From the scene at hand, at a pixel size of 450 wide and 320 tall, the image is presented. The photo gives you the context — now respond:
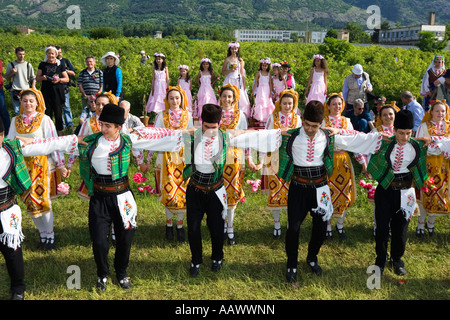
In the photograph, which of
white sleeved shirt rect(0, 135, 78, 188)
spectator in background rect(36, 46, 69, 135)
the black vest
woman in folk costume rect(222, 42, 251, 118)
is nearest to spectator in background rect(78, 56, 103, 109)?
the black vest

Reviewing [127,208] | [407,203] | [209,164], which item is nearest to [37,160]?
[127,208]

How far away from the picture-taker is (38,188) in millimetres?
5098

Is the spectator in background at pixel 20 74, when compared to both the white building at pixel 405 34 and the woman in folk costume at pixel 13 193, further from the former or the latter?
the white building at pixel 405 34

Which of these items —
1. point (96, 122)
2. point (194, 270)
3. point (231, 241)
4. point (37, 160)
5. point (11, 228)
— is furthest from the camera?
point (231, 241)

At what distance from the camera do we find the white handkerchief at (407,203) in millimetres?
4438

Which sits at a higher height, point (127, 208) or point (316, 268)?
point (127, 208)

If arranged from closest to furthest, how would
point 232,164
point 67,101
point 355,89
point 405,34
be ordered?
point 232,164
point 355,89
point 67,101
point 405,34

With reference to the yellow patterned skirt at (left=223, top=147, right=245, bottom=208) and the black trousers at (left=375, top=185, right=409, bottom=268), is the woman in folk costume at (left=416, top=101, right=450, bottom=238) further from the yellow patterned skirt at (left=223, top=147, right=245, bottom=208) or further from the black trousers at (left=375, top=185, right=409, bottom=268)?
the yellow patterned skirt at (left=223, top=147, right=245, bottom=208)

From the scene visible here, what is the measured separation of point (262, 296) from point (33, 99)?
3.44 meters

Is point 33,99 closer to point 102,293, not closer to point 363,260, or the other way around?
point 102,293

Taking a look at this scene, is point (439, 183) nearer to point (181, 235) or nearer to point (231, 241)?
point (231, 241)

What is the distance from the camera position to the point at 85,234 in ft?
18.9

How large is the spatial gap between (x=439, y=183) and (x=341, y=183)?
4.03ft

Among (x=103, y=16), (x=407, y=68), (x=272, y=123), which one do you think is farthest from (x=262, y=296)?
(x=103, y=16)
